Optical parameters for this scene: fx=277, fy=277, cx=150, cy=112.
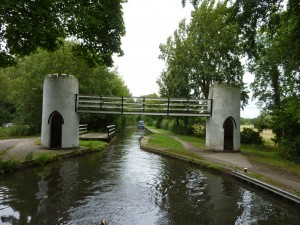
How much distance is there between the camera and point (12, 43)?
14.6 meters

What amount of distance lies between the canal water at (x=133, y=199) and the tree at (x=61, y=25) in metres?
6.31

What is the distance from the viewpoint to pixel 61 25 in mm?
13508

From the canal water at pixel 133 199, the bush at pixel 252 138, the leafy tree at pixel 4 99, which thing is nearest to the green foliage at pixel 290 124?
the canal water at pixel 133 199

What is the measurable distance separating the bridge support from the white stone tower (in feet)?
30.4

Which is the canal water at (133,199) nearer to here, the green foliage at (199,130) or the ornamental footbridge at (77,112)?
the ornamental footbridge at (77,112)

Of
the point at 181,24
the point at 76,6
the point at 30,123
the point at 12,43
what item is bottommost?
the point at 30,123

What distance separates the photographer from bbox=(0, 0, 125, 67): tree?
37.1ft

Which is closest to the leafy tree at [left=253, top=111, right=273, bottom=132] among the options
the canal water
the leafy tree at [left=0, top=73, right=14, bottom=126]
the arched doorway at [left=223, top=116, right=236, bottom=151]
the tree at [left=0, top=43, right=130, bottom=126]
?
the arched doorway at [left=223, top=116, right=236, bottom=151]

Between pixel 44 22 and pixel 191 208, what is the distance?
9746 mm

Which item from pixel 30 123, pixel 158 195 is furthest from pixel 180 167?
pixel 30 123

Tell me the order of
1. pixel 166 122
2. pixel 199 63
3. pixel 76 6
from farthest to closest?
pixel 166 122 → pixel 199 63 → pixel 76 6

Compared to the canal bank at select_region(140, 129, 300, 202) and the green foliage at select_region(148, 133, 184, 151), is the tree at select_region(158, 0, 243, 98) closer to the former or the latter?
the green foliage at select_region(148, 133, 184, 151)

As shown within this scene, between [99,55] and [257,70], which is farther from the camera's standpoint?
[257,70]

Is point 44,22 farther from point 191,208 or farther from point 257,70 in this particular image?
point 257,70
